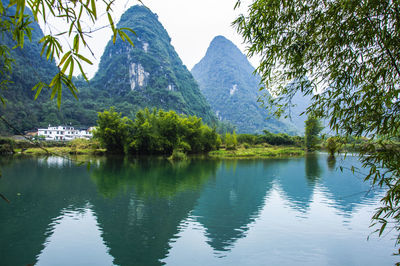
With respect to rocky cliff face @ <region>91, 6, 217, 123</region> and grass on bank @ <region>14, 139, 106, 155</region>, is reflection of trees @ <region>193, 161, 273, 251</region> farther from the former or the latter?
rocky cliff face @ <region>91, 6, 217, 123</region>

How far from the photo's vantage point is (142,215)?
6.86 metres

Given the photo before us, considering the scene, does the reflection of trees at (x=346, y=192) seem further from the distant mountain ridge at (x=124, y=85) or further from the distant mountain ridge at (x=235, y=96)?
the distant mountain ridge at (x=235, y=96)

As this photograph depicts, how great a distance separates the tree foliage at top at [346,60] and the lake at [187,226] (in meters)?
0.47

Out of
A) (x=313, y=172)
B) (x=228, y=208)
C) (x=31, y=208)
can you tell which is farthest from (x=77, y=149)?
(x=228, y=208)

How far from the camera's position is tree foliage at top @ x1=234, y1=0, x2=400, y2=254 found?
7.66 ft

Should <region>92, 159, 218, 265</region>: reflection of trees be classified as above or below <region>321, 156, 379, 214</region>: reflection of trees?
below

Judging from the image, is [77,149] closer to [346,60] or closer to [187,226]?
[187,226]

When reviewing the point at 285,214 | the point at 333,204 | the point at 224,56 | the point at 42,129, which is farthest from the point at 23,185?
the point at 224,56

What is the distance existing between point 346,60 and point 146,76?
109 meters

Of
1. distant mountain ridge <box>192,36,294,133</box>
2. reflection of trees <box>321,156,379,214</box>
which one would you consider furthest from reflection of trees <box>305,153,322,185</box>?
distant mountain ridge <box>192,36,294,133</box>

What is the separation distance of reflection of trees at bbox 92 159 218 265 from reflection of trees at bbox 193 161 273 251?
1.91 ft

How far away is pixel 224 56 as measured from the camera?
19650cm

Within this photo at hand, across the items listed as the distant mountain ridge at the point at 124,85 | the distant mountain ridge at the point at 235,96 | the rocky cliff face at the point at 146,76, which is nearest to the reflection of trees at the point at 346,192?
the distant mountain ridge at the point at 124,85

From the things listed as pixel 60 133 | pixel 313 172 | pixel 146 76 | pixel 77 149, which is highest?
pixel 146 76
